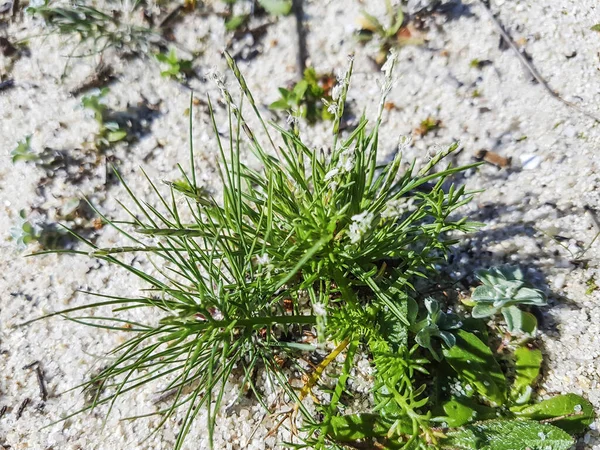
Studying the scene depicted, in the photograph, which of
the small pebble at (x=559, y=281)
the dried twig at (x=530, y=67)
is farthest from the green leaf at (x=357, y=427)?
the dried twig at (x=530, y=67)

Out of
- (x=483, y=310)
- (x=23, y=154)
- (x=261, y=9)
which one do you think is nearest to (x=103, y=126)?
(x=23, y=154)

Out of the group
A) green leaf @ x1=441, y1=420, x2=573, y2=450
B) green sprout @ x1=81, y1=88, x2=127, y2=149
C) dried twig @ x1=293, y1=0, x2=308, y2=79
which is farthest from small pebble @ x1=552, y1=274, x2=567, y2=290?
green sprout @ x1=81, y1=88, x2=127, y2=149

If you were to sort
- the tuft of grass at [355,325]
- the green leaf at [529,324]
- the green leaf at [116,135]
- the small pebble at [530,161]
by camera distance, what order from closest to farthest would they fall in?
the tuft of grass at [355,325] → the green leaf at [529,324] → the small pebble at [530,161] → the green leaf at [116,135]

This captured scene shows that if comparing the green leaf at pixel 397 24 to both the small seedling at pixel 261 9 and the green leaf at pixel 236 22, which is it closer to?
the small seedling at pixel 261 9

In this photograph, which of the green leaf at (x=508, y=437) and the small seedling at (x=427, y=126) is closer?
the green leaf at (x=508, y=437)

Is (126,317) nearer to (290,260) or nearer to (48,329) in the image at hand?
(48,329)

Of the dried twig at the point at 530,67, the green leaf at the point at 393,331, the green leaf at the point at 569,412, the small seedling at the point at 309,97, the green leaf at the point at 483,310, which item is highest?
the small seedling at the point at 309,97
